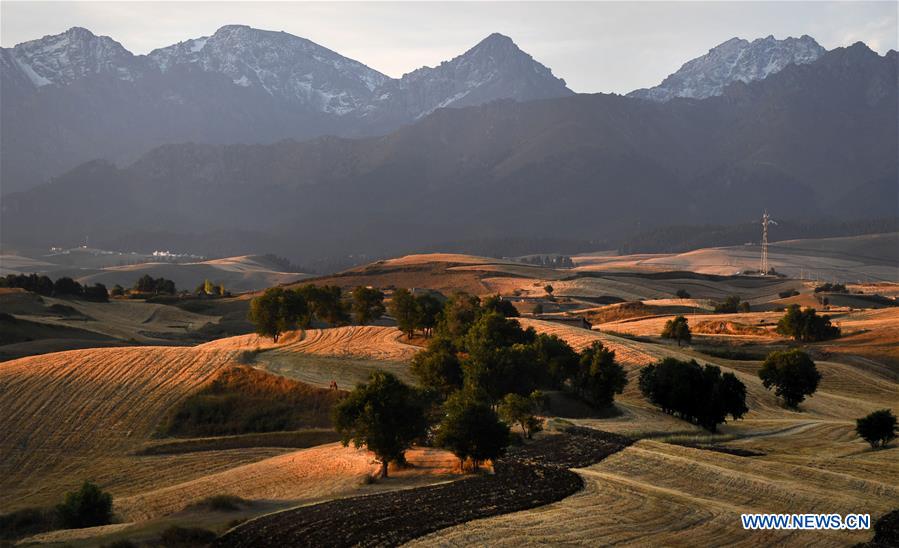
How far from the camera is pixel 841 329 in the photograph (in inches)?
6048

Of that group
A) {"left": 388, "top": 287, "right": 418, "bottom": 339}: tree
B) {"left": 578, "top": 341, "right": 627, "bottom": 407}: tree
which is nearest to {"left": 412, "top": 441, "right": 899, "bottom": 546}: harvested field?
{"left": 578, "top": 341, "right": 627, "bottom": 407}: tree

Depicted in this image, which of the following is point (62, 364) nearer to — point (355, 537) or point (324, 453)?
point (324, 453)

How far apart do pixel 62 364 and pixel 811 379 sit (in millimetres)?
79852

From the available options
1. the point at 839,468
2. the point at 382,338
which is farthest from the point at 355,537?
the point at 382,338

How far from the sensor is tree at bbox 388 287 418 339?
133625mm

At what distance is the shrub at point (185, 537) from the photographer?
45188 mm

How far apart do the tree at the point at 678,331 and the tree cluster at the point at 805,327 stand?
51.4ft

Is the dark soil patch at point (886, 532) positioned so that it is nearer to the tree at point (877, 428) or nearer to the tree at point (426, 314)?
the tree at point (877, 428)

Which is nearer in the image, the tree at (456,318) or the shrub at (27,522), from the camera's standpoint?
the shrub at (27,522)

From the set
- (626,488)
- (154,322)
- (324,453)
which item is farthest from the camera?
(154,322)

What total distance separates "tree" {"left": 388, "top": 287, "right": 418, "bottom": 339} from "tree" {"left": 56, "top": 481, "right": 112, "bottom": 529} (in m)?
76.2

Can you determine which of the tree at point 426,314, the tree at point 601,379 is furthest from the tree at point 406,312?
Answer: the tree at point 601,379

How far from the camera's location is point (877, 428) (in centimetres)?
7425

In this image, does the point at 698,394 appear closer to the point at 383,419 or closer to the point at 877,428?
the point at 877,428
